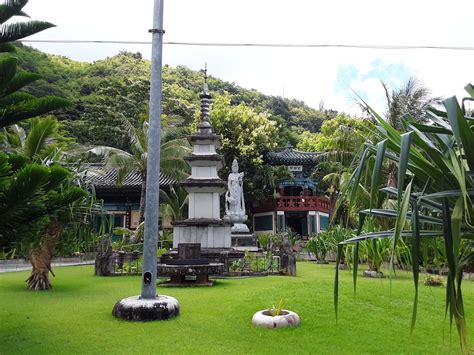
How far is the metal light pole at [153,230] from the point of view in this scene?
5652 mm

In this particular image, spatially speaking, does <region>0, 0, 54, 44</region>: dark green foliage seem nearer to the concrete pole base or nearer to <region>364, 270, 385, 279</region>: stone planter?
the concrete pole base

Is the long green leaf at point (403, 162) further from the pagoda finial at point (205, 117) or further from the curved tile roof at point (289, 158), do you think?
the curved tile roof at point (289, 158)

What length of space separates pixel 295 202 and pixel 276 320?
22.5 metres

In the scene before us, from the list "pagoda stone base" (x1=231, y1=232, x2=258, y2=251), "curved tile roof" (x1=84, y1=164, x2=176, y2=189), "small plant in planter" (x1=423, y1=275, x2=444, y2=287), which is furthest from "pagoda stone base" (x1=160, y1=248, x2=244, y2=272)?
"curved tile roof" (x1=84, y1=164, x2=176, y2=189)

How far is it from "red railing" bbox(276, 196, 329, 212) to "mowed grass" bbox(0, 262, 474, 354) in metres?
18.8

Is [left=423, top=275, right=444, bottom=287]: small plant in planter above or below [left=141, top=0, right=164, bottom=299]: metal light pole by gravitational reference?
below

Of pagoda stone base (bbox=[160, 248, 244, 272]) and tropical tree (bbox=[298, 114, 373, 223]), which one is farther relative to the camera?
tropical tree (bbox=[298, 114, 373, 223])

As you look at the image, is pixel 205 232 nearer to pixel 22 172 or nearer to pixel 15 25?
pixel 15 25

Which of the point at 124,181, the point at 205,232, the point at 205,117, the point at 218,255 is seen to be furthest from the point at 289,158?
the point at 218,255

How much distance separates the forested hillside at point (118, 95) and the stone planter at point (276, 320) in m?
16.7

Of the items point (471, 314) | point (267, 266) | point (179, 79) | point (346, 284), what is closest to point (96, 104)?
point (179, 79)

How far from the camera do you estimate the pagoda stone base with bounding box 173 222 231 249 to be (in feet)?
43.8

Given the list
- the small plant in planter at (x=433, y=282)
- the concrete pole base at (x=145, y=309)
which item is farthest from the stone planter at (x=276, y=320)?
the small plant in planter at (x=433, y=282)

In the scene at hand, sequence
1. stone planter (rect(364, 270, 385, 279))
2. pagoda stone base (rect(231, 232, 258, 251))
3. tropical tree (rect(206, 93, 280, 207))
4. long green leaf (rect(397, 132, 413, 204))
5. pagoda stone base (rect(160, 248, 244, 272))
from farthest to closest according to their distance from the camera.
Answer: tropical tree (rect(206, 93, 280, 207))
pagoda stone base (rect(231, 232, 258, 251))
pagoda stone base (rect(160, 248, 244, 272))
stone planter (rect(364, 270, 385, 279))
long green leaf (rect(397, 132, 413, 204))
